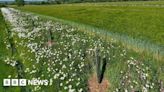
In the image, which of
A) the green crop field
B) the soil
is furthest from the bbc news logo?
the soil

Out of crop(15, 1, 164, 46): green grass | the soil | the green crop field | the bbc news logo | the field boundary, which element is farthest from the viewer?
crop(15, 1, 164, 46): green grass

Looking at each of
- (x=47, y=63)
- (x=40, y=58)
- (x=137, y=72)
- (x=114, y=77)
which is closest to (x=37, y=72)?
(x=47, y=63)

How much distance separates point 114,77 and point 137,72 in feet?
3.48

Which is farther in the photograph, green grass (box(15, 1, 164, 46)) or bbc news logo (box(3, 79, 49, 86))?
green grass (box(15, 1, 164, 46))

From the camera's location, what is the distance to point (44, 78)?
14578 millimetres

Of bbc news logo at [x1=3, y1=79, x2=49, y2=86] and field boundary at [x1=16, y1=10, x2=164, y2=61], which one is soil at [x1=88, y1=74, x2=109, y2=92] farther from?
bbc news logo at [x1=3, y1=79, x2=49, y2=86]

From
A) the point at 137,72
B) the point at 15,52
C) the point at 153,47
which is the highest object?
the point at 153,47

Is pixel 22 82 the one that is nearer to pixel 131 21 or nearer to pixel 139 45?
pixel 139 45

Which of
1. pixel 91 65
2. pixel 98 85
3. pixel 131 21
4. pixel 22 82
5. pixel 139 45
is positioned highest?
pixel 139 45

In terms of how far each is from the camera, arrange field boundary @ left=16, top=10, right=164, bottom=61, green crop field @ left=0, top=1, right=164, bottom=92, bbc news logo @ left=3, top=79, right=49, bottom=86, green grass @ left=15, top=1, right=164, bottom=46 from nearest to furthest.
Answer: field boundary @ left=16, top=10, right=164, bottom=61, green crop field @ left=0, top=1, right=164, bottom=92, bbc news logo @ left=3, top=79, right=49, bottom=86, green grass @ left=15, top=1, right=164, bottom=46

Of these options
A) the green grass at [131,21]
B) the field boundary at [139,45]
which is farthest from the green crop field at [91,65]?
the green grass at [131,21]

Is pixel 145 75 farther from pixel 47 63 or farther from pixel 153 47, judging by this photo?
pixel 47 63

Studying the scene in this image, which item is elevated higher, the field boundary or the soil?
the field boundary

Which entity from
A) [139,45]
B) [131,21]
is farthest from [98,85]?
[131,21]
